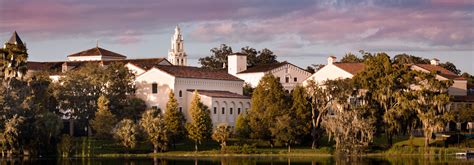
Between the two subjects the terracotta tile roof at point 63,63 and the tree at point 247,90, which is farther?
the terracotta tile roof at point 63,63

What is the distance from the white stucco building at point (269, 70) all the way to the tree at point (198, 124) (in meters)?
29.9

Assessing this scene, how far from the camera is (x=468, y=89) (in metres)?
127

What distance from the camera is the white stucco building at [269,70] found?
129m

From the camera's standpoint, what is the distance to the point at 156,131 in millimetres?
92125

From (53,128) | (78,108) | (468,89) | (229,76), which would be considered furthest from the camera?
(468,89)

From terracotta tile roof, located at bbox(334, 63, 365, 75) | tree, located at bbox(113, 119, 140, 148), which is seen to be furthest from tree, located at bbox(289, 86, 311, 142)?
terracotta tile roof, located at bbox(334, 63, 365, 75)

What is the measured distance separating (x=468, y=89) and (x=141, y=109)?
43.6m

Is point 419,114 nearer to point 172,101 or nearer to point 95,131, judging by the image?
point 172,101

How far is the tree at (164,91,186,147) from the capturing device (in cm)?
9488

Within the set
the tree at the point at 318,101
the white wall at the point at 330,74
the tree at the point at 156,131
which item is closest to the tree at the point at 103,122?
the tree at the point at 156,131

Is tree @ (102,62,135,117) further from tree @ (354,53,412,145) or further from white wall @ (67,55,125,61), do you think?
white wall @ (67,55,125,61)

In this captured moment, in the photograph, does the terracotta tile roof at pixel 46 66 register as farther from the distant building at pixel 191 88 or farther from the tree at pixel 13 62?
the tree at pixel 13 62

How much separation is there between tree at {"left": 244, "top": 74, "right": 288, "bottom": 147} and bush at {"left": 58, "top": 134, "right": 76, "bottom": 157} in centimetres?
1656

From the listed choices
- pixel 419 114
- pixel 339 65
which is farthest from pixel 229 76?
pixel 419 114
